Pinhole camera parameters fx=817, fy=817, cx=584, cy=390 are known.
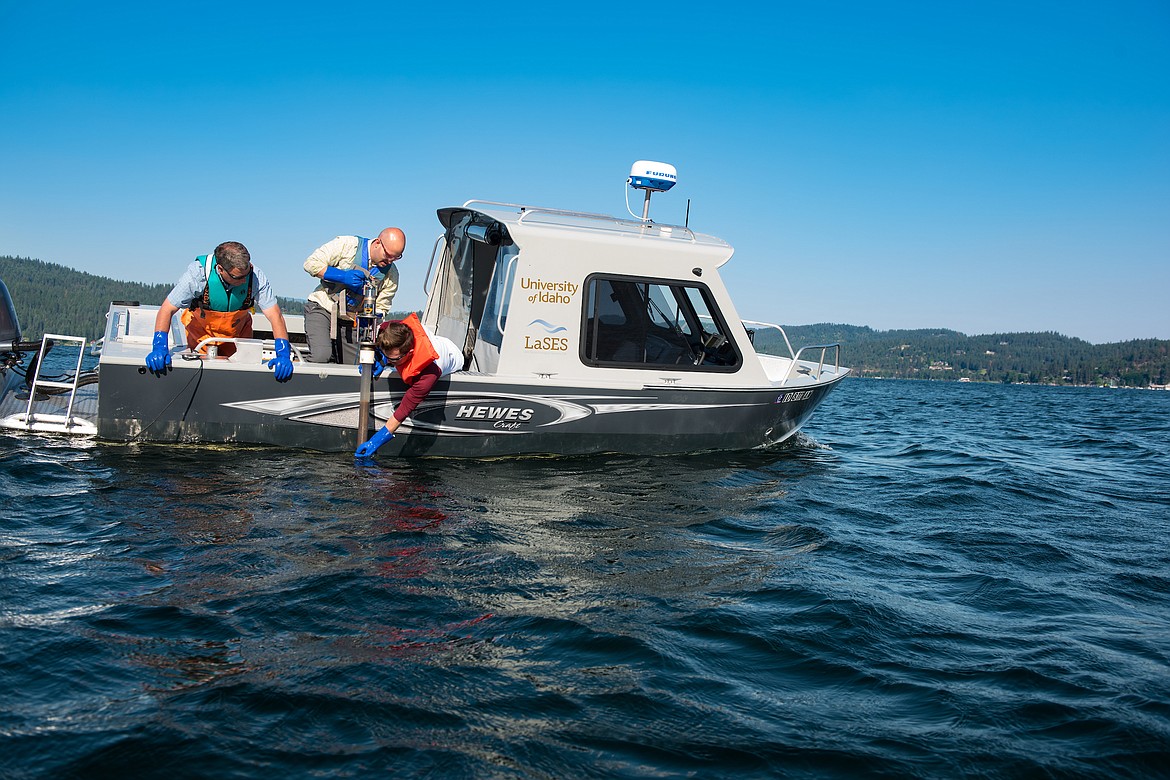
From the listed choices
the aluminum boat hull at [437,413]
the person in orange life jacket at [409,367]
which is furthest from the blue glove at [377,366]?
the aluminum boat hull at [437,413]

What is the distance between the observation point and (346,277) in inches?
299

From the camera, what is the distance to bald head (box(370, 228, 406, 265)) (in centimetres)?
789

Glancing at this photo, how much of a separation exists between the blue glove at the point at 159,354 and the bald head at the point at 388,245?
204cm

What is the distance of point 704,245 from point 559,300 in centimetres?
172

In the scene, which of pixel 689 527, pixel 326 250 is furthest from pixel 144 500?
pixel 689 527

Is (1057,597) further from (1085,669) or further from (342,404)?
(342,404)

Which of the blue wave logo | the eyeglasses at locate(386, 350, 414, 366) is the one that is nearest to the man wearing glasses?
the eyeglasses at locate(386, 350, 414, 366)

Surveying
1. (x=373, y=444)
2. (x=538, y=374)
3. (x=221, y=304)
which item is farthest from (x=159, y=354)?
(x=538, y=374)

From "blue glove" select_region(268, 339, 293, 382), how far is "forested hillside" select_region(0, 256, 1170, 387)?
231 ft

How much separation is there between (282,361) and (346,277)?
100 cm

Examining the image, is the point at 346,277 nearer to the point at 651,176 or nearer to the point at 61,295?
the point at 651,176

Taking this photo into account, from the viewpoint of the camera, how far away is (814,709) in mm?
3266

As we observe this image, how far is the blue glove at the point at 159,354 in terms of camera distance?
692cm

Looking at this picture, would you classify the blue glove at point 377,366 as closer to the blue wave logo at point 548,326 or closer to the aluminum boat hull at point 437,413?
the aluminum boat hull at point 437,413
